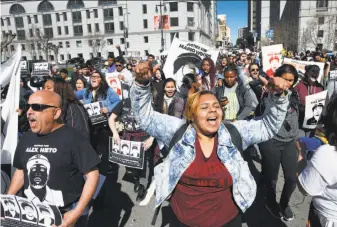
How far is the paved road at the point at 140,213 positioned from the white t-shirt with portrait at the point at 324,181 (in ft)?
6.44

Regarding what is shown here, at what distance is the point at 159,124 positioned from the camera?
7.44 feet

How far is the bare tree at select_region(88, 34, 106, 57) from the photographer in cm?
6588

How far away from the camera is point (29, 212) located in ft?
6.57

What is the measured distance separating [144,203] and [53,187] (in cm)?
234

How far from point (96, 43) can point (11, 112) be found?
Result: 65873 millimetres

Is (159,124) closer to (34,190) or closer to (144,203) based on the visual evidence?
(34,190)

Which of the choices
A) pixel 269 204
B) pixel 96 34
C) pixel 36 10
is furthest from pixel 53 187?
pixel 36 10

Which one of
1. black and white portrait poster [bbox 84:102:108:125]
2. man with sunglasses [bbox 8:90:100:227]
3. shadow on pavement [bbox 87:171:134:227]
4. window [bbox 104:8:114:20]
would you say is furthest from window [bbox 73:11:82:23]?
man with sunglasses [bbox 8:90:100:227]

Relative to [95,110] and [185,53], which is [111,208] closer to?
[95,110]

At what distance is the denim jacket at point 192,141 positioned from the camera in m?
2.11

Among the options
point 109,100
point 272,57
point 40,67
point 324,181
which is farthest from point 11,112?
point 40,67

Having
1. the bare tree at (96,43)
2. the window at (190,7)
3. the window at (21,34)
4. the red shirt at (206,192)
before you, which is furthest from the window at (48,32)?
the red shirt at (206,192)

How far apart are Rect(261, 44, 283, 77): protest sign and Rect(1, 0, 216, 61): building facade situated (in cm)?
5741

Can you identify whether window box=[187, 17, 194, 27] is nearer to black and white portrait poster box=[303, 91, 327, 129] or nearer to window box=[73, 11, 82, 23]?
window box=[73, 11, 82, 23]
